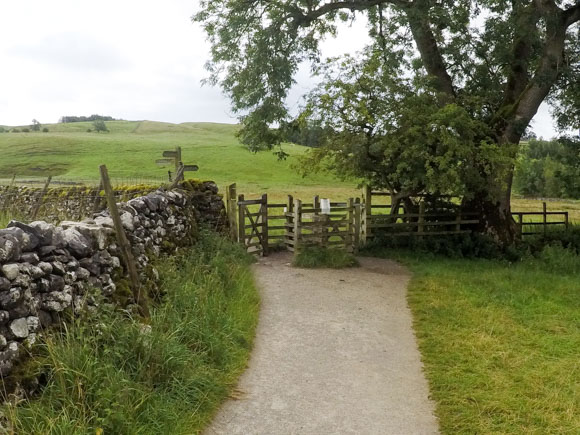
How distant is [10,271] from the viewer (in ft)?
14.0

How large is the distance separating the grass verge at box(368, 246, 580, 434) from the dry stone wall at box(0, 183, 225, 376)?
4232mm

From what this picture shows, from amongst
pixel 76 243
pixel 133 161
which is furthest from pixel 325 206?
pixel 133 161

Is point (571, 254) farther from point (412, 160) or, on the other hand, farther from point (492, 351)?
point (492, 351)

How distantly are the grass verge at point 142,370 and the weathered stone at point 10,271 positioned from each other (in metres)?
0.67

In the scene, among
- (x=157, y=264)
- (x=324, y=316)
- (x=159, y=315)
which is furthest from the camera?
(x=324, y=316)

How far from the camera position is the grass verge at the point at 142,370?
423 centimetres

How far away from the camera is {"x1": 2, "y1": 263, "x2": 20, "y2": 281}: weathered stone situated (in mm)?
4246

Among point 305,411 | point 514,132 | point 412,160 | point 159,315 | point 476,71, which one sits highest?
point 476,71

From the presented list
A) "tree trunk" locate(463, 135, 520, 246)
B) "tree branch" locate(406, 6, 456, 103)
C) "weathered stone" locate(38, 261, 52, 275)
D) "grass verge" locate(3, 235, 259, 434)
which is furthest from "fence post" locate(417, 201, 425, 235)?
"weathered stone" locate(38, 261, 52, 275)

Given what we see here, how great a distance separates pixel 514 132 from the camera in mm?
15867

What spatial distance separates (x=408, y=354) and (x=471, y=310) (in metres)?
2.67

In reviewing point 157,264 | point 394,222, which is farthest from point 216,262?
point 394,222

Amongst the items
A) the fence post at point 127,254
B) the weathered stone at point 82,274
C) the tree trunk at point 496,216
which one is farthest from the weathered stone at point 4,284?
the tree trunk at point 496,216

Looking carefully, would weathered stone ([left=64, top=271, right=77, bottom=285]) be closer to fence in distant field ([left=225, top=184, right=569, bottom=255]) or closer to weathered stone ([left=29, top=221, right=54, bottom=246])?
weathered stone ([left=29, top=221, right=54, bottom=246])
